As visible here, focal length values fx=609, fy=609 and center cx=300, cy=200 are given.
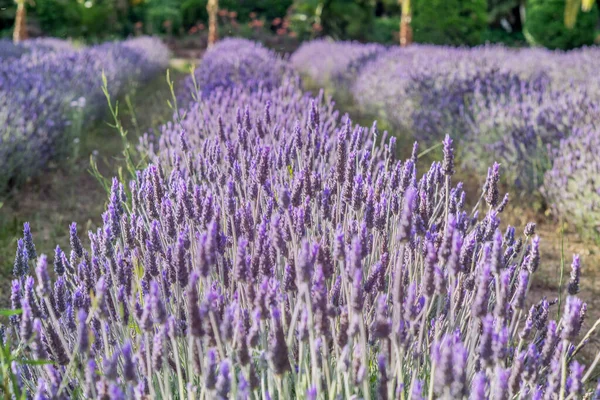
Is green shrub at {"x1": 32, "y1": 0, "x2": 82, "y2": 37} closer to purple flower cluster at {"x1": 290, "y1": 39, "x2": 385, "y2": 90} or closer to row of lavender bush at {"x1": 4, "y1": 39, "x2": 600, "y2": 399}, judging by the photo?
purple flower cluster at {"x1": 290, "y1": 39, "x2": 385, "y2": 90}

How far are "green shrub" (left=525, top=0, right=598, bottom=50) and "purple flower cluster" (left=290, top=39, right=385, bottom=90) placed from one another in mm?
7308

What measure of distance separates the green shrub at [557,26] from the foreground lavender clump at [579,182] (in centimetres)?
1421

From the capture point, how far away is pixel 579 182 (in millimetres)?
3777

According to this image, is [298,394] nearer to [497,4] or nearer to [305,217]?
[305,217]

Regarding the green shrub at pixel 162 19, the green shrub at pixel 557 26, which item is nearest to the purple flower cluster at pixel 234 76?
the green shrub at pixel 557 26

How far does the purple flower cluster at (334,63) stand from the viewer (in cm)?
967

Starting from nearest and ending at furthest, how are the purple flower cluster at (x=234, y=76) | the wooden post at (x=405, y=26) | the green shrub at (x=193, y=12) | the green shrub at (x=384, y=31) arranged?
1. the purple flower cluster at (x=234, y=76)
2. the wooden post at (x=405, y=26)
3. the green shrub at (x=384, y=31)
4. the green shrub at (x=193, y=12)

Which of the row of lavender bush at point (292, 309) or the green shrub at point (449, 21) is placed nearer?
the row of lavender bush at point (292, 309)

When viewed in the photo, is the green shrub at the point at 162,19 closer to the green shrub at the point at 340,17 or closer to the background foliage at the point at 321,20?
the background foliage at the point at 321,20

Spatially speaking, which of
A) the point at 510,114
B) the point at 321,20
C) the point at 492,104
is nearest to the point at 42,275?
the point at 510,114

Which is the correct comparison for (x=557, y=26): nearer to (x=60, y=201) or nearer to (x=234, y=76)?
(x=234, y=76)

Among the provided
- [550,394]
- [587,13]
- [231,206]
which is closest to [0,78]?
[231,206]

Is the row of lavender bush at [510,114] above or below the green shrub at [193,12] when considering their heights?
below

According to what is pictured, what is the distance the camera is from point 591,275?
12.0 feet
